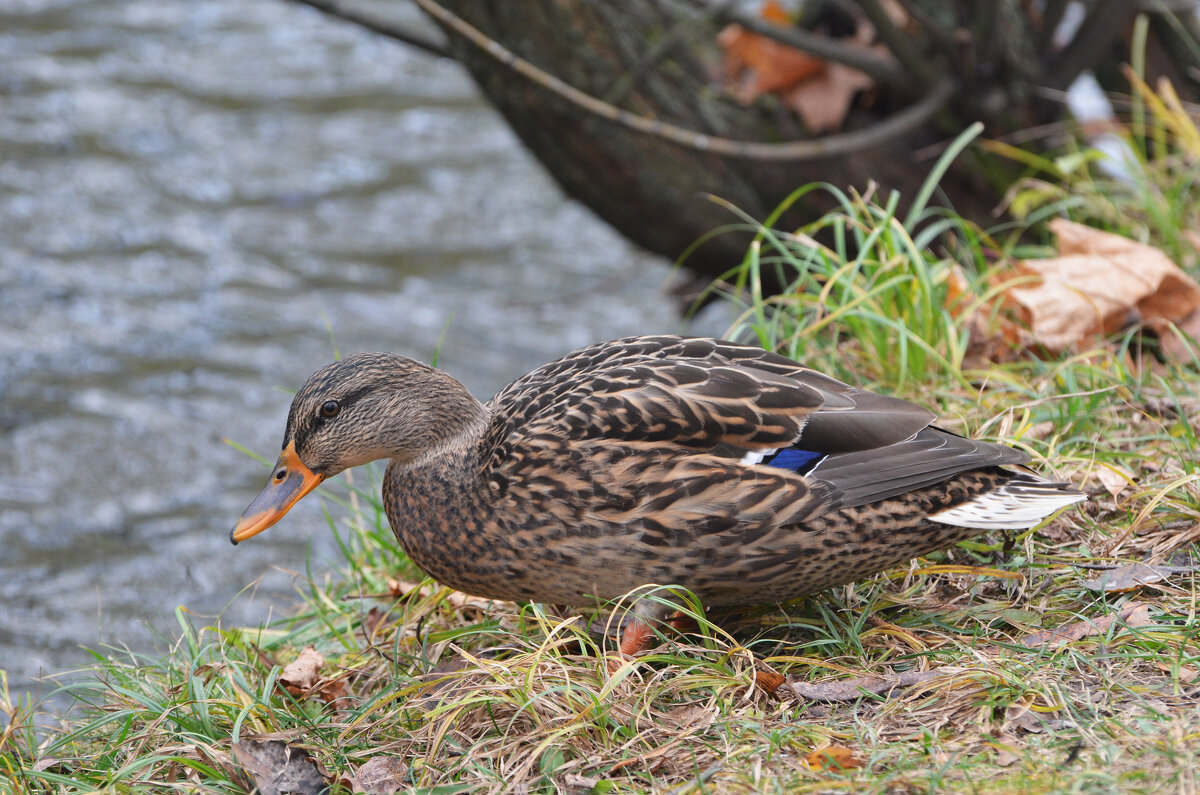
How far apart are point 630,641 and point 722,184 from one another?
9.03 feet

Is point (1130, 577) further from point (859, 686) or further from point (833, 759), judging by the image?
point (833, 759)

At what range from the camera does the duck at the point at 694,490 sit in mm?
2920

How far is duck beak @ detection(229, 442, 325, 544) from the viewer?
3225mm

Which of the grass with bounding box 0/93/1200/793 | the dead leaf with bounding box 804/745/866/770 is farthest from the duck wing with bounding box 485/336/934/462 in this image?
A: the dead leaf with bounding box 804/745/866/770

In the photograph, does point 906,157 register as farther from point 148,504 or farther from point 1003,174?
point 148,504

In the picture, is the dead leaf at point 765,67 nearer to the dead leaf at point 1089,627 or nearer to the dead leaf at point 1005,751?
the dead leaf at point 1089,627

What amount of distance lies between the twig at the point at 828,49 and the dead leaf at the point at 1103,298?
4.36ft

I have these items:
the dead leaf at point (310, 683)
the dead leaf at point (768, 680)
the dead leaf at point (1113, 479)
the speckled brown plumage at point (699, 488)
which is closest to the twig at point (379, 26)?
the speckled brown plumage at point (699, 488)

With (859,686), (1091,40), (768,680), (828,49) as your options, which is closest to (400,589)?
(768,680)

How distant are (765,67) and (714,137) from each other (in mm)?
508

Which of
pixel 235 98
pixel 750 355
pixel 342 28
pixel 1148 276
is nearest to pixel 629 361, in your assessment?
pixel 750 355

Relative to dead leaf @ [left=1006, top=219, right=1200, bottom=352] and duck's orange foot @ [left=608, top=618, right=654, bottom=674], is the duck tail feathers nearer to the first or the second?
duck's orange foot @ [left=608, top=618, right=654, bottom=674]

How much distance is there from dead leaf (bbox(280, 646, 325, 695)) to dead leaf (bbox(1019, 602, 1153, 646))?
1.77 metres

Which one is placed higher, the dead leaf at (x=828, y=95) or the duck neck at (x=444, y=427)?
the dead leaf at (x=828, y=95)
